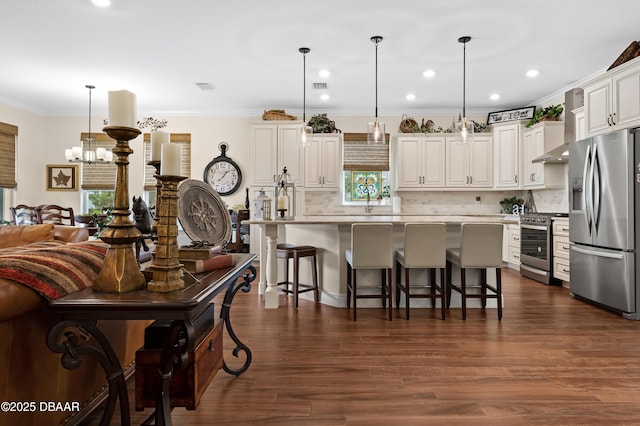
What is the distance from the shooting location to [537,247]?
5547 mm

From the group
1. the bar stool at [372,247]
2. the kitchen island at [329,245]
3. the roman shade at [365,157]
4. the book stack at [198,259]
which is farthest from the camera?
the roman shade at [365,157]

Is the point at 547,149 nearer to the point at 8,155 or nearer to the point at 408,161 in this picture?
the point at 408,161

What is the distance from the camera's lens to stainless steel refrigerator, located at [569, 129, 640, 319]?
3.68 meters

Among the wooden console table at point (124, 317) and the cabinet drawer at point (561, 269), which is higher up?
the wooden console table at point (124, 317)

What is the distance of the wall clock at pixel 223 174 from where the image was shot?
7180 mm

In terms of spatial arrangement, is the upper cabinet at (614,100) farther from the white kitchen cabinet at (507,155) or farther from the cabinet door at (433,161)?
the cabinet door at (433,161)

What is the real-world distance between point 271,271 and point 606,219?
344cm

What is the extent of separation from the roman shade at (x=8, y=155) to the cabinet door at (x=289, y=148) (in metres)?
4.49

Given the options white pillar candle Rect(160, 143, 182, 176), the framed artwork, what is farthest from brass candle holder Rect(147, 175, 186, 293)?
the framed artwork

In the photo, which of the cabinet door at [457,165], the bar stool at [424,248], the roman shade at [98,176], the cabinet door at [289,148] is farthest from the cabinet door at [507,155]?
the roman shade at [98,176]

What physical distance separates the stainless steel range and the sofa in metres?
5.37

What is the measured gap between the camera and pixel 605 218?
3920mm

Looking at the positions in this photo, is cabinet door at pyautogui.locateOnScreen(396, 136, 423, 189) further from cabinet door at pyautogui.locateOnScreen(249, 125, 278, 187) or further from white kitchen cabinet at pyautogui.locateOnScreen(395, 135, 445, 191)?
cabinet door at pyautogui.locateOnScreen(249, 125, 278, 187)

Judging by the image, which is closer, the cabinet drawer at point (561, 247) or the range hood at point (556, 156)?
the cabinet drawer at point (561, 247)
